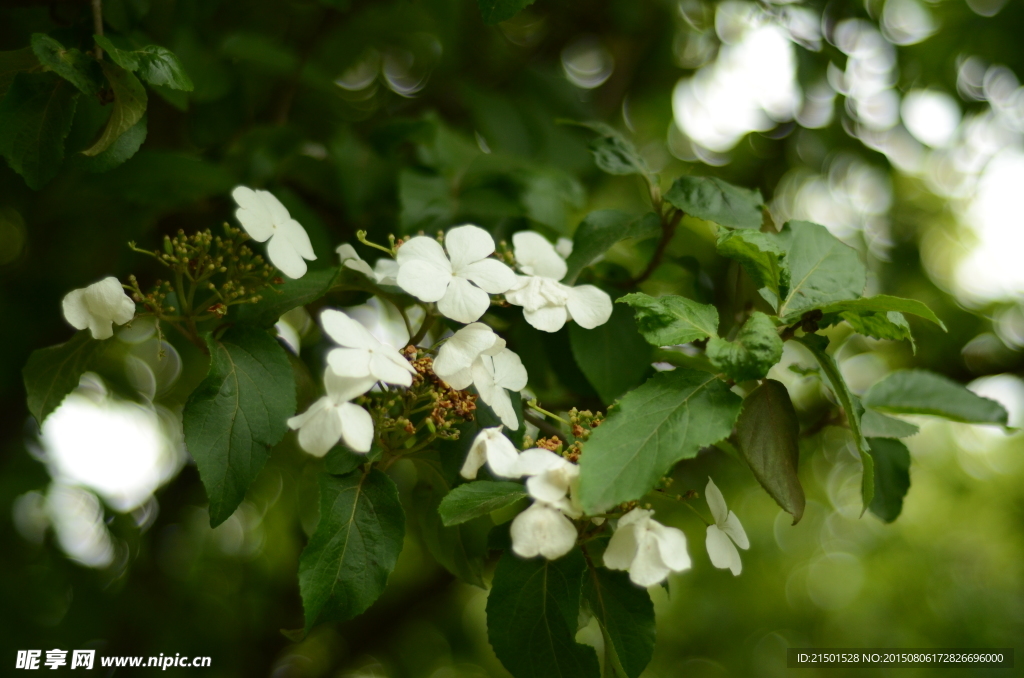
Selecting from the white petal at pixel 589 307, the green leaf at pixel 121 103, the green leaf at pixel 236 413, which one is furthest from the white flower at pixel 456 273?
the green leaf at pixel 121 103

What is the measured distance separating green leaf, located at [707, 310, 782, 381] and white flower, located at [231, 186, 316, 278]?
55 centimetres

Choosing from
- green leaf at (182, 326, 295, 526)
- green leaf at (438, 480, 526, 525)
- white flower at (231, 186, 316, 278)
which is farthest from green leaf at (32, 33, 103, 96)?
green leaf at (438, 480, 526, 525)

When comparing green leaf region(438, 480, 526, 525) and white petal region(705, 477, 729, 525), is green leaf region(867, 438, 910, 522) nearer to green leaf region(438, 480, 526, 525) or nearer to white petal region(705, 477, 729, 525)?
white petal region(705, 477, 729, 525)

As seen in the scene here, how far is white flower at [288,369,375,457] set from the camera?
73 cm

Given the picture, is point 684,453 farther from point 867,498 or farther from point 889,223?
point 889,223

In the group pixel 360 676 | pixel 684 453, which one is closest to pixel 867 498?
pixel 684 453

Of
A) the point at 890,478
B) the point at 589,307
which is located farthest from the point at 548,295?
the point at 890,478

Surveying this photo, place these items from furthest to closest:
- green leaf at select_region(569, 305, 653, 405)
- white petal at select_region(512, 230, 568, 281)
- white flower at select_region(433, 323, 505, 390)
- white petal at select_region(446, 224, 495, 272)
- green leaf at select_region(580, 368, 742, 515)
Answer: green leaf at select_region(569, 305, 653, 405) → white petal at select_region(512, 230, 568, 281) → white petal at select_region(446, 224, 495, 272) → white flower at select_region(433, 323, 505, 390) → green leaf at select_region(580, 368, 742, 515)

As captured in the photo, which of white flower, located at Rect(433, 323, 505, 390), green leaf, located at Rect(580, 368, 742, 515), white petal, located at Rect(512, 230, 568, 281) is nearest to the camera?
green leaf, located at Rect(580, 368, 742, 515)

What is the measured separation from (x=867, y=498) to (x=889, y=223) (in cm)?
243

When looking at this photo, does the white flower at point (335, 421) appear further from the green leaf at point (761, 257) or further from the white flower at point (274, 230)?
the green leaf at point (761, 257)

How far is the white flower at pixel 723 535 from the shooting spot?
0.81 meters

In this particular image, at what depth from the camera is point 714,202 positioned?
Answer: 1.05m

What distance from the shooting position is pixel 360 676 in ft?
11.9
